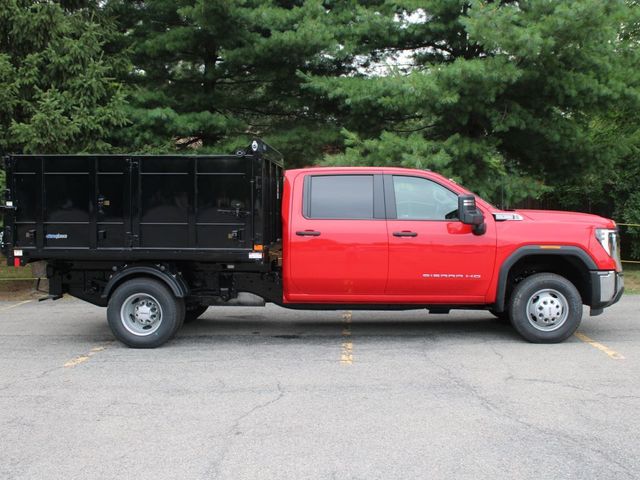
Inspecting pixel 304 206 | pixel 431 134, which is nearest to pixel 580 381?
pixel 304 206

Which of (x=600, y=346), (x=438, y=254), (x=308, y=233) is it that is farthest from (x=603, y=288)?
(x=308, y=233)

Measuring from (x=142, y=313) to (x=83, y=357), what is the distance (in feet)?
2.73

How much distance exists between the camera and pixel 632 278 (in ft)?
45.0

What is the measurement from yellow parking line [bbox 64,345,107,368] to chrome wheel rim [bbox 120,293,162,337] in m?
0.45

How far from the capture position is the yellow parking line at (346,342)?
6895 millimetres

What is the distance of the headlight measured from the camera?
24.4 feet

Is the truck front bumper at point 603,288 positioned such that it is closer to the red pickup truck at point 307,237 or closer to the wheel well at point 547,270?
the red pickup truck at point 307,237

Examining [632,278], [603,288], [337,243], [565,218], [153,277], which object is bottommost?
[632,278]

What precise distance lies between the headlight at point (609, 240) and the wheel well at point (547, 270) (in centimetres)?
39

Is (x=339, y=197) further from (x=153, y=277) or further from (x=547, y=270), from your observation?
(x=547, y=270)

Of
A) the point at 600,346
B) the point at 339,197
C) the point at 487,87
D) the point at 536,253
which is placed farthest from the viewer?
the point at 487,87

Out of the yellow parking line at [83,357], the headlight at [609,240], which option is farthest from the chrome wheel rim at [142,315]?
the headlight at [609,240]

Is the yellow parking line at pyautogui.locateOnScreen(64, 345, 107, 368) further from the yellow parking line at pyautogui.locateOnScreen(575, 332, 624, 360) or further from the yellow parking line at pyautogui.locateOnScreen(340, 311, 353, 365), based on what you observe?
the yellow parking line at pyautogui.locateOnScreen(575, 332, 624, 360)

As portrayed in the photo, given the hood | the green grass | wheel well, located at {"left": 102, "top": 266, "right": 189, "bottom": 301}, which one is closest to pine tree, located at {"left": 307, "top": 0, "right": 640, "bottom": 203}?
the green grass
